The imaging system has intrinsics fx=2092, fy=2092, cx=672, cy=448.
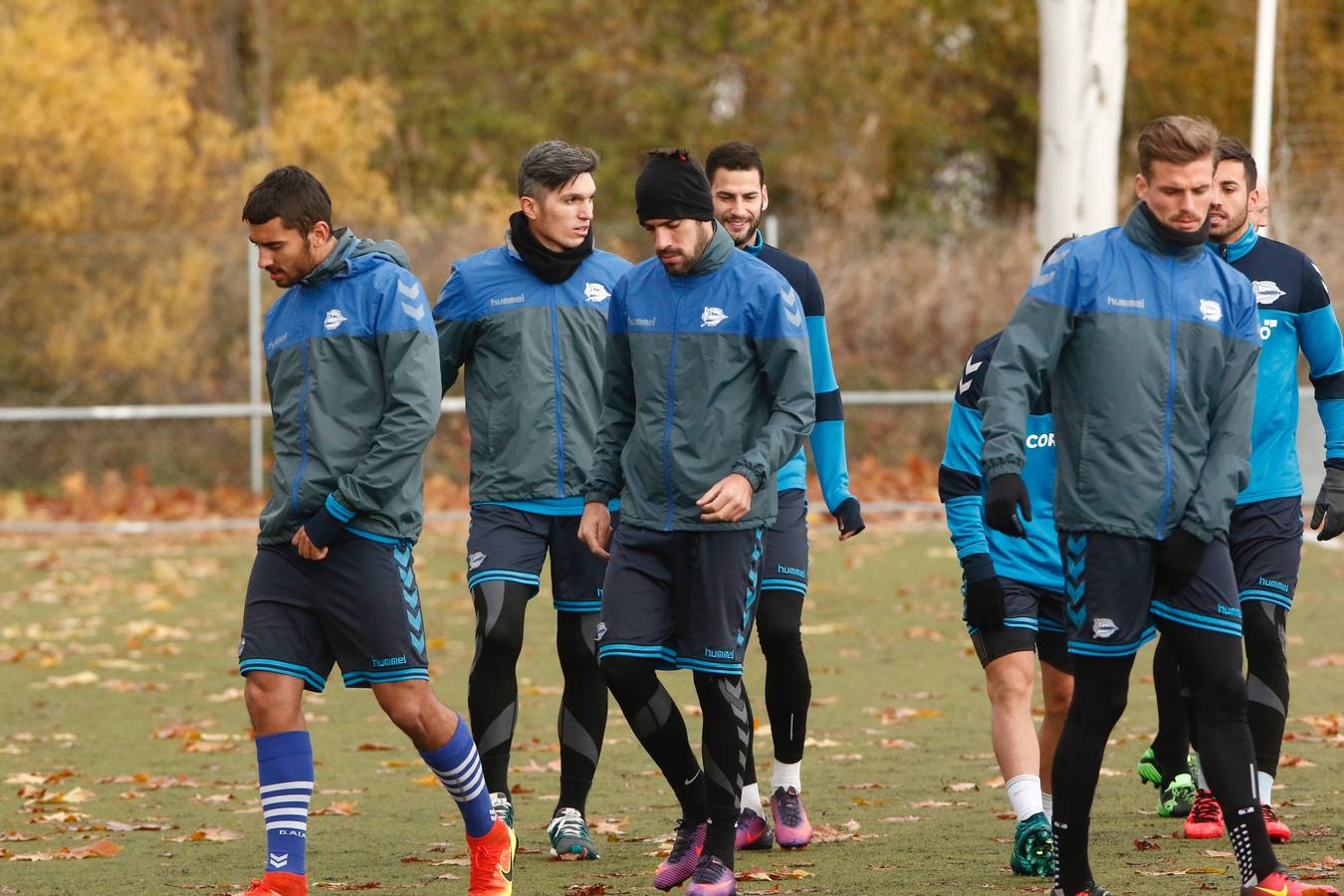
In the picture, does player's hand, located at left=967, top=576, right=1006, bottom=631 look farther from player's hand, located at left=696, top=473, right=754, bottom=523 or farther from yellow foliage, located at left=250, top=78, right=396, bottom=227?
yellow foliage, located at left=250, top=78, right=396, bottom=227

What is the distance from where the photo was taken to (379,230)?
766 inches

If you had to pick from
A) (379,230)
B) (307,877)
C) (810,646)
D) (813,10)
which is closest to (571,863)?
(307,877)

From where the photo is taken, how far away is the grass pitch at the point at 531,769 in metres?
6.34

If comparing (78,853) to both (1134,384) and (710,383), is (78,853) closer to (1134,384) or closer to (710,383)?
(710,383)

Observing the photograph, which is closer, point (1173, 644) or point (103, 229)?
point (1173, 644)

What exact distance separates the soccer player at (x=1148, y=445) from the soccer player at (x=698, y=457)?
808 millimetres

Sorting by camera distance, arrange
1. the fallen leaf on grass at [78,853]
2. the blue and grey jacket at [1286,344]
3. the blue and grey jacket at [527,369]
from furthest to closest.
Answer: the blue and grey jacket at [527,369], the fallen leaf on grass at [78,853], the blue and grey jacket at [1286,344]

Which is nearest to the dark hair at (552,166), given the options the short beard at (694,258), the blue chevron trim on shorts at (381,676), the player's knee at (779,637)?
the short beard at (694,258)

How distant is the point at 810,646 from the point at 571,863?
5.90 meters

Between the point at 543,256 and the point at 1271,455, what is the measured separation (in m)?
2.43

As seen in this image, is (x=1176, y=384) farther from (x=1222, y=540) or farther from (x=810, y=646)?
(x=810, y=646)

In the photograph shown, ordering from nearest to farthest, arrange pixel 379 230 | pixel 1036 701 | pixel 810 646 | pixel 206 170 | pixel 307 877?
pixel 307 877 → pixel 1036 701 → pixel 810 646 → pixel 379 230 → pixel 206 170

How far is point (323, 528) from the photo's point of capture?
5660 millimetres

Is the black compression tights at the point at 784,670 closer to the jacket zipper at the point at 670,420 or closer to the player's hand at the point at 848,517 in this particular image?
the player's hand at the point at 848,517
